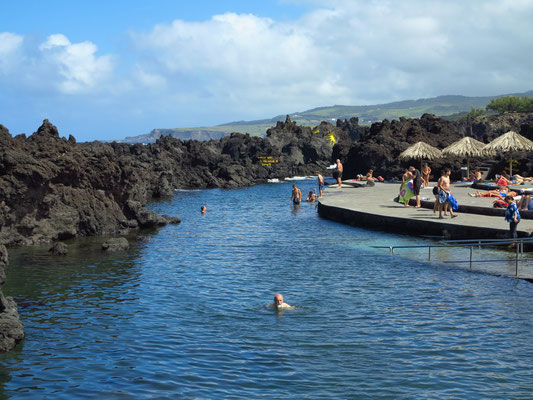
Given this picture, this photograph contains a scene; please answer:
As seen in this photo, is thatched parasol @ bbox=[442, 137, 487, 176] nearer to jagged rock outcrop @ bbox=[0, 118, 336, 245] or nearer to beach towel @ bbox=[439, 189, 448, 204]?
beach towel @ bbox=[439, 189, 448, 204]

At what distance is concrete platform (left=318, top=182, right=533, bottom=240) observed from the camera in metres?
23.4

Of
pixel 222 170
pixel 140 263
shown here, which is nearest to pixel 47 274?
pixel 140 263

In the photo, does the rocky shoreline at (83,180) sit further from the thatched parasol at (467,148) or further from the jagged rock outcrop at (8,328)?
the thatched parasol at (467,148)

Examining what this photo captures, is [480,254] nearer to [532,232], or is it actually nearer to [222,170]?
[532,232]

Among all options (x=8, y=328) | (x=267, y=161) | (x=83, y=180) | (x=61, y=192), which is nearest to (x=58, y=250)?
(x=61, y=192)

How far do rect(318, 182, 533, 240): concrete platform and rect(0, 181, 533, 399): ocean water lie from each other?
295 cm

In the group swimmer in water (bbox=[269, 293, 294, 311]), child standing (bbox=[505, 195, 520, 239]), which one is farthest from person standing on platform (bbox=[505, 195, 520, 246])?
swimmer in water (bbox=[269, 293, 294, 311])

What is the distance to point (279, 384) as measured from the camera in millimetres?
10625

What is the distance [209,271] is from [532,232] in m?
11.2

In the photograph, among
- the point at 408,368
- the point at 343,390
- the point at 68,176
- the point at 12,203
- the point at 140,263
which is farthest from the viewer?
the point at 68,176

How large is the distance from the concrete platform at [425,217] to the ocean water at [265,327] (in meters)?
2.95

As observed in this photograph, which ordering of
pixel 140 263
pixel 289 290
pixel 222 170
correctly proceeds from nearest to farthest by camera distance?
1. pixel 289 290
2. pixel 140 263
3. pixel 222 170

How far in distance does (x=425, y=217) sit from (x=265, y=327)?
1496 cm

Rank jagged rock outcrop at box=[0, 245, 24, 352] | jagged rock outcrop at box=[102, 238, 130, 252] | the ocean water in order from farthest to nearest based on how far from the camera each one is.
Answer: jagged rock outcrop at box=[102, 238, 130, 252] → jagged rock outcrop at box=[0, 245, 24, 352] → the ocean water
